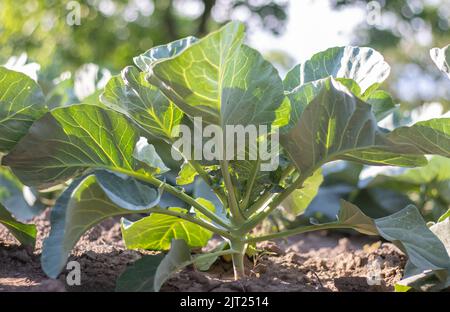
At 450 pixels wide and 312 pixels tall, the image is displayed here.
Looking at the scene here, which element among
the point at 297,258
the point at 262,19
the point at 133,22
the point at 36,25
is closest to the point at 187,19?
the point at 133,22

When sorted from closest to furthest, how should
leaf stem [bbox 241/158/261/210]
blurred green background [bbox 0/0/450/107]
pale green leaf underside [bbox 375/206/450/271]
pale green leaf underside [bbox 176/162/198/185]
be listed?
pale green leaf underside [bbox 375/206/450/271]
leaf stem [bbox 241/158/261/210]
pale green leaf underside [bbox 176/162/198/185]
blurred green background [bbox 0/0/450/107]

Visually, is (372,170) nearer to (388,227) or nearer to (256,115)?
(388,227)

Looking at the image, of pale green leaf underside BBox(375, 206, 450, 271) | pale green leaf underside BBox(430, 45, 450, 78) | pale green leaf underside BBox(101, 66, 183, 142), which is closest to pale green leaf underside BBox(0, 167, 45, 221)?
pale green leaf underside BBox(101, 66, 183, 142)

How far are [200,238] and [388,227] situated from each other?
483mm

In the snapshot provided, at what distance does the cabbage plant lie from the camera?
1029 millimetres

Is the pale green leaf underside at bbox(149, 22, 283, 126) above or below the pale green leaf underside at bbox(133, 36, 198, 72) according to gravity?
below

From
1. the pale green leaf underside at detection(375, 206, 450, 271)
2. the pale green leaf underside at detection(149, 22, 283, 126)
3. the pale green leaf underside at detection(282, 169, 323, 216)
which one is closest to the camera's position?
the pale green leaf underside at detection(149, 22, 283, 126)

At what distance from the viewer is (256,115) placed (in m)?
1.14

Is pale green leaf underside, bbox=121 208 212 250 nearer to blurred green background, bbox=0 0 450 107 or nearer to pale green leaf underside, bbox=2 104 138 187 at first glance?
pale green leaf underside, bbox=2 104 138 187

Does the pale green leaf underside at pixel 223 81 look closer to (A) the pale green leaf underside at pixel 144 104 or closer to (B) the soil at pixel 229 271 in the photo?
(A) the pale green leaf underside at pixel 144 104

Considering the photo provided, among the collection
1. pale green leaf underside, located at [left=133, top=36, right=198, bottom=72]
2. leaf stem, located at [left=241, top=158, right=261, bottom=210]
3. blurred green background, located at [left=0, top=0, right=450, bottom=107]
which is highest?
blurred green background, located at [left=0, top=0, right=450, bottom=107]

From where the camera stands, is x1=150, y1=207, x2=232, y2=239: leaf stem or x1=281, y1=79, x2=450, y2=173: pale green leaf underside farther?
x1=150, y1=207, x2=232, y2=239: leaf stem

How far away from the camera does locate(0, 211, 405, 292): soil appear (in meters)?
1.16

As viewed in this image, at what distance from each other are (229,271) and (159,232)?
0.21 m
